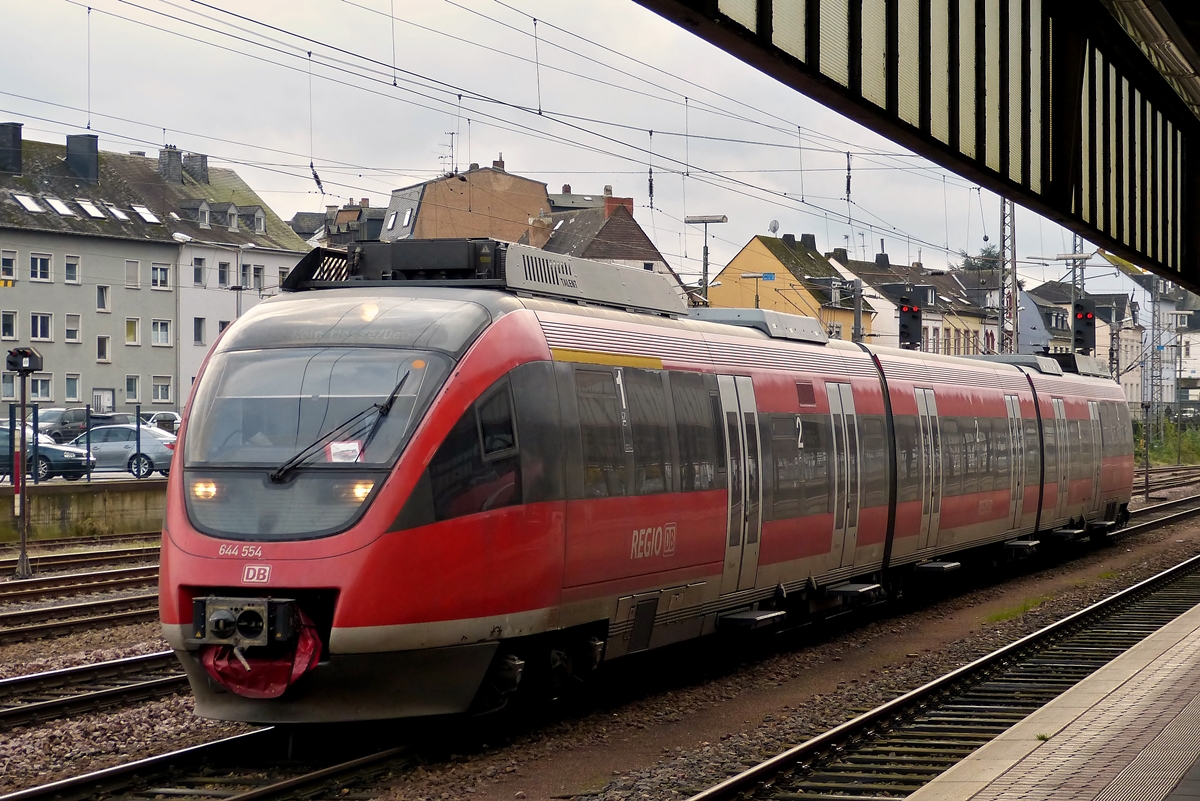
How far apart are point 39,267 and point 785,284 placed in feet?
123

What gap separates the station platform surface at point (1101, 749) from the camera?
7887 mm

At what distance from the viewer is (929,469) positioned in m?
18.5

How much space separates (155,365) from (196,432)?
58611 mm

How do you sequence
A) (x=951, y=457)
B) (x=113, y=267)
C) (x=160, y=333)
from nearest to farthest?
1. (x=951, y=457)
2. (x=113, y=267)
3. (x=160, y=333)

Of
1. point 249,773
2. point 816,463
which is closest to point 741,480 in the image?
point 816,463

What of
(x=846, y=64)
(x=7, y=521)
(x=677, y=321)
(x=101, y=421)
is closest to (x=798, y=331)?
(x=677, y=321)

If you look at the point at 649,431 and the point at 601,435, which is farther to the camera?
the point at 649,431

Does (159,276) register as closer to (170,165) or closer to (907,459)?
(170,165)

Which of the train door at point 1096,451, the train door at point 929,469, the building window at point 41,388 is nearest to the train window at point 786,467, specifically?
the train door at point 929,469

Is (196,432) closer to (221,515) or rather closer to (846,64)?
(221,515)

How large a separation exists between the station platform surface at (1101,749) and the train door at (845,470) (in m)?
3.56

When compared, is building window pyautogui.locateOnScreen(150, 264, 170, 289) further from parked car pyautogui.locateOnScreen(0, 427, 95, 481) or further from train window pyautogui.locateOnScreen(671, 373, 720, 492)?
train window pyautogui.locateOnScreen(671, 373, 720, 492)

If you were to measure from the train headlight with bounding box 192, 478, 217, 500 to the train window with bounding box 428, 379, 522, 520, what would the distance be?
1.44 meters

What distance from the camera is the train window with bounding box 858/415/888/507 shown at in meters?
16.4
